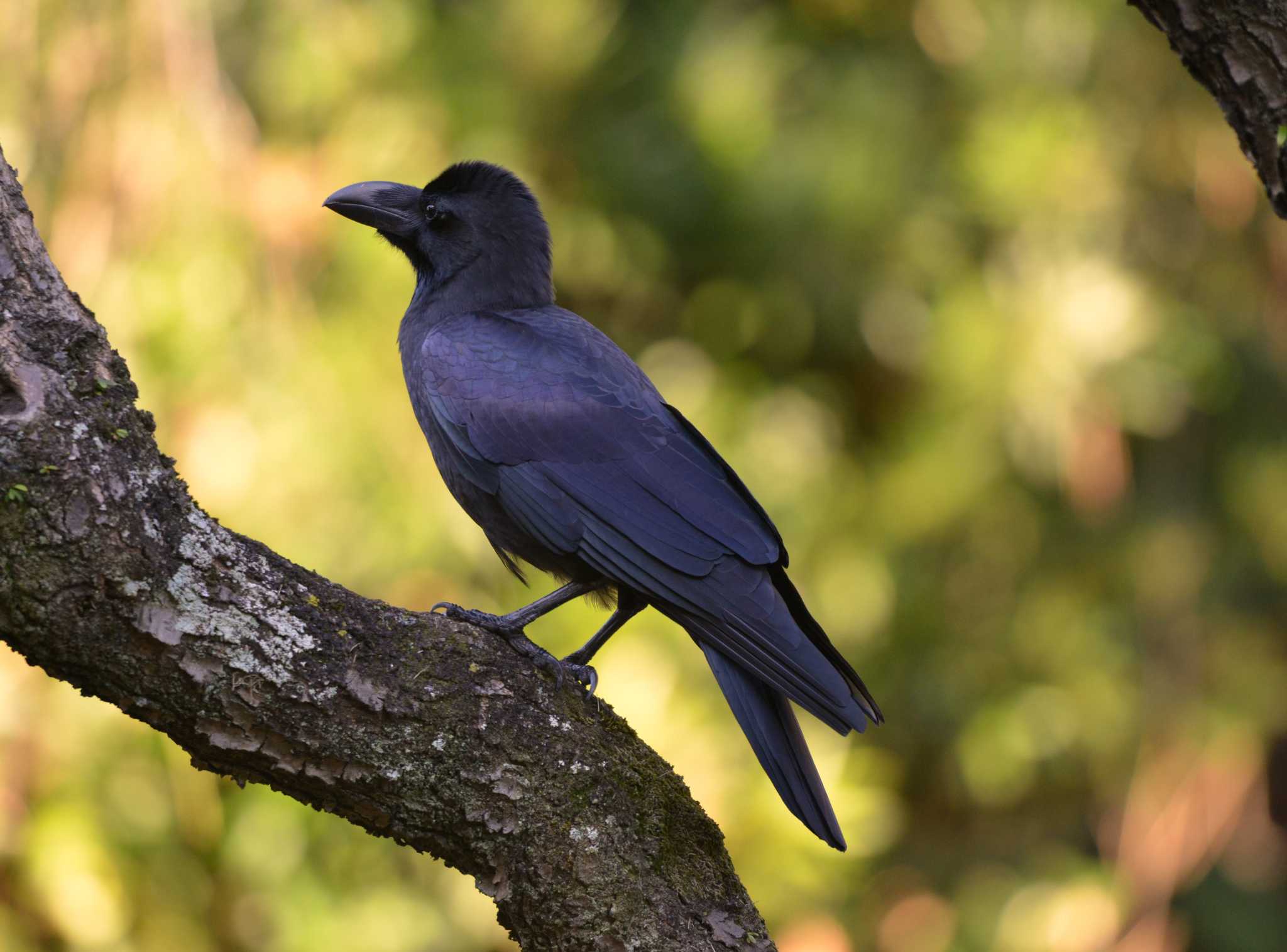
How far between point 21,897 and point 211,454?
5.60ft

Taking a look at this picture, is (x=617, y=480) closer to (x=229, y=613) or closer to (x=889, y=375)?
(x=229, y=613)

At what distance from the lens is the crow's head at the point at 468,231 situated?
3.81m

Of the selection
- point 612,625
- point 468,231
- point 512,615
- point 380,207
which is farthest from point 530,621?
point 380,207

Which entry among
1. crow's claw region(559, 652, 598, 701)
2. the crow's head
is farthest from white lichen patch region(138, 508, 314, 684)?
the crow's head

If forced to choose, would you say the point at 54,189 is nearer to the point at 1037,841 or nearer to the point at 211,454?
the point at 211,454

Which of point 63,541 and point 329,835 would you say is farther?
point 329,835

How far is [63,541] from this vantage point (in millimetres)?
2025

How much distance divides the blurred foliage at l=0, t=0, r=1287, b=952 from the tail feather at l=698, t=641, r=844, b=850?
2.08 meters

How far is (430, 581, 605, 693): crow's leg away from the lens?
257 centimetres

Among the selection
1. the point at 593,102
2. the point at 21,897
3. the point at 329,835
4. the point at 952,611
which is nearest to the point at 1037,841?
the point at 952,611

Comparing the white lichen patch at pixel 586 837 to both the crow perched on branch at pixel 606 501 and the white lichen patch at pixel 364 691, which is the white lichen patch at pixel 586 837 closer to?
the crow perched on branch at pixel 606 501

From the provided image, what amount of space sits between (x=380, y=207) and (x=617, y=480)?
137 centimetres

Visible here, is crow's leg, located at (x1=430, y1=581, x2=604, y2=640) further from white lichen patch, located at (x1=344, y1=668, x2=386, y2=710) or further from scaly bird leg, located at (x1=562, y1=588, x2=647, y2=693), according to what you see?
white lichen patch, located at (x1=344, y1=668, x2=386, y2=710)

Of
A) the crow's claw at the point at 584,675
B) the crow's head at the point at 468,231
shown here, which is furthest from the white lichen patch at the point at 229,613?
the crow's head at the point at 468,231
